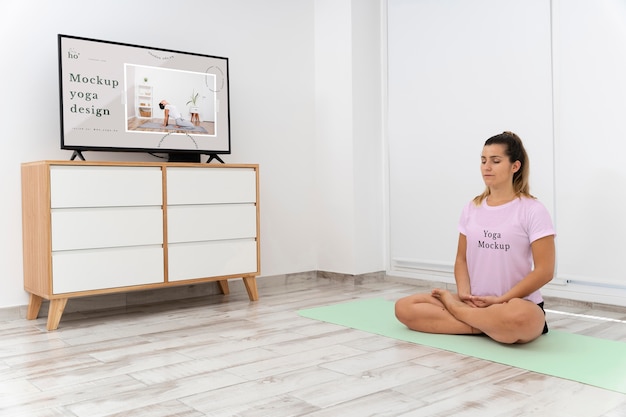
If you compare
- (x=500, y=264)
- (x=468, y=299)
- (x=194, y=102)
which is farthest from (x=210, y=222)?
(x=500, y=264)

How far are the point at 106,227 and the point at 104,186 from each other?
0.21m

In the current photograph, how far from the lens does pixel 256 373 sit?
2217 mm

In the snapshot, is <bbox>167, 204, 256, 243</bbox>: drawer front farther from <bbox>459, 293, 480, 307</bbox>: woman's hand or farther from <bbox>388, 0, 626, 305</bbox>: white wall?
<bbox>459, 293, 480, 307</bbox>: woman's hand

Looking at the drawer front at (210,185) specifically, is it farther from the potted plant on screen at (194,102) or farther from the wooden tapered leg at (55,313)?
the wooden tapered leg at (55,313)

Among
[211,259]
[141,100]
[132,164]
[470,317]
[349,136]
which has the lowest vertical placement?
[470,317]

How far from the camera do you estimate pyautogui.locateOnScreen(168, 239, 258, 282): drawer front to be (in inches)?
134

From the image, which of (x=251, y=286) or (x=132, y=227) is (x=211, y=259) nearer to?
(x=251, y=286)

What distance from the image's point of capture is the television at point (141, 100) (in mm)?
3219

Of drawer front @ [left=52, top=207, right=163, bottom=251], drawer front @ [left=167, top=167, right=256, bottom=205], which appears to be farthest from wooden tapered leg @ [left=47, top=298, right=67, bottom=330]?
drawer front @ [left=167, top=167, right=256, bottom=205]

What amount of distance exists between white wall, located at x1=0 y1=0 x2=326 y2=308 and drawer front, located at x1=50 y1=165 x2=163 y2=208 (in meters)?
0.46

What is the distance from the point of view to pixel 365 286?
4.34m

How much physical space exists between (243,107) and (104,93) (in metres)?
1.13

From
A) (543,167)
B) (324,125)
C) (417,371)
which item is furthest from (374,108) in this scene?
(417,371)

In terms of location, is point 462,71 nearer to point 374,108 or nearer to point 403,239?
point 374,108
